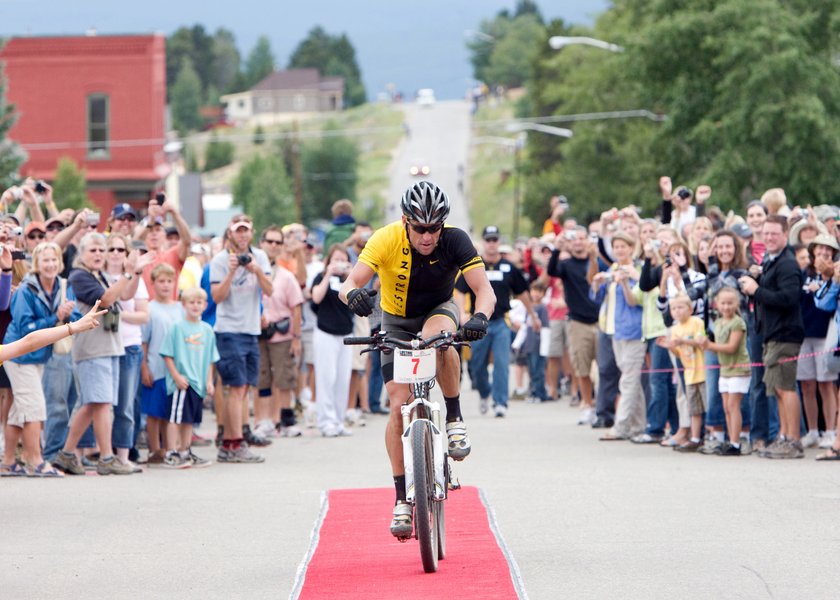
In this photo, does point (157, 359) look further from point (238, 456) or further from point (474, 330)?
point (474, 330)

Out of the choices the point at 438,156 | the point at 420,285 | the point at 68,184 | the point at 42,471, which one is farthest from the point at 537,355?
the point at 438,156

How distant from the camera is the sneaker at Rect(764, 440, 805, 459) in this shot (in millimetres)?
14891

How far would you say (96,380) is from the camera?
47.6ft

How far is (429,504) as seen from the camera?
30.7 feet

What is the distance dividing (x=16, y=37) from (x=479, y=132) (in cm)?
10798

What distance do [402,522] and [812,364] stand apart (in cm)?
703

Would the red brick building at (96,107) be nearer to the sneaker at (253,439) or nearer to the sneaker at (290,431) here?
the sneaker at (290,431)

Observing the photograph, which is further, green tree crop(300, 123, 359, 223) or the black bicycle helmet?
green tree crop(300, 123, 359, 223)

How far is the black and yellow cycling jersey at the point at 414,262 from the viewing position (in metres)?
9.85

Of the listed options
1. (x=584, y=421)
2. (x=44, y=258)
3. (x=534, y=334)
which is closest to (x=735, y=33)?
(x=534, y=334)

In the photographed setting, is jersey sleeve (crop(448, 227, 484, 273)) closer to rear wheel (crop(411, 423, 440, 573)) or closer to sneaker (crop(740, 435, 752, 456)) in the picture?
rear wheel (crop(411, 423, 440, 573))

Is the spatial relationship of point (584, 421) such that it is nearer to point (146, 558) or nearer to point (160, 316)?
point (160, 316)

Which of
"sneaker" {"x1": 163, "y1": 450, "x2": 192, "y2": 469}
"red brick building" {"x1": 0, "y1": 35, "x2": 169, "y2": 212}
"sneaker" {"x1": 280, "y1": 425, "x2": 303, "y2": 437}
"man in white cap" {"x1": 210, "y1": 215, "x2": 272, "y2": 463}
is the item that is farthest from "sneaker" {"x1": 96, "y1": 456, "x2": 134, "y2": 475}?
"red brick building" {"x1": 0, "y1": 35, "x2": 169, "y2": 212}

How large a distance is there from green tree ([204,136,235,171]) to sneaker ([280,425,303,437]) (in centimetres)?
14986
